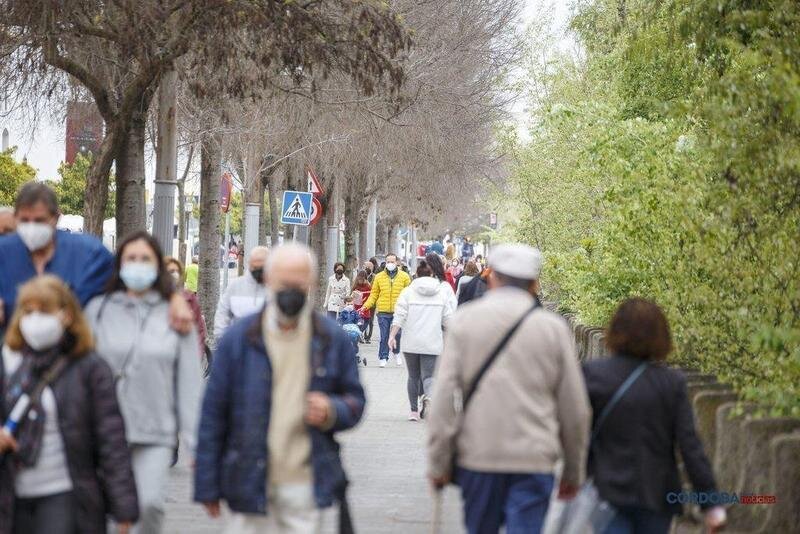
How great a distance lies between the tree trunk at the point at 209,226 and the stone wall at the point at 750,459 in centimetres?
1777

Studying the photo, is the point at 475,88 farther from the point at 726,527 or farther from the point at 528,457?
the point at 528,457

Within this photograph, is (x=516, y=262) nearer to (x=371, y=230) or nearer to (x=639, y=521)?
(x=639, y=521)

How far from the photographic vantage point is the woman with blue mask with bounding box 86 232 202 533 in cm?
714

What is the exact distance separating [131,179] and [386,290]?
925 cm

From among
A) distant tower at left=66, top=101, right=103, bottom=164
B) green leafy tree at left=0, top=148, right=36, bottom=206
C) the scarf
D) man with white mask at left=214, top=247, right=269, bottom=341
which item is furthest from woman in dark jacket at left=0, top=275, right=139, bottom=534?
green leafy tree at left=0, top=148, right=36, bottom=206

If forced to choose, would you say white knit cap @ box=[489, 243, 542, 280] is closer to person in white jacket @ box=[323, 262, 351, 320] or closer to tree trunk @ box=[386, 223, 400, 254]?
person in white jacket @ box=[323, 262, 351, 320]

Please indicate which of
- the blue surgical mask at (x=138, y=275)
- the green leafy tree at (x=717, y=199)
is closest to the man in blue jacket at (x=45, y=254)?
the blue surgical mask at (x=138, y=275)

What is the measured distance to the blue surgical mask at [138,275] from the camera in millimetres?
7156

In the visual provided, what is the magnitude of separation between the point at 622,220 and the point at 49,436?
1018 centimetres

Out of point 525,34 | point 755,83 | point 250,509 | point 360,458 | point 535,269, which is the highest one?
point 525,34

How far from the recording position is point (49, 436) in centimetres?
625

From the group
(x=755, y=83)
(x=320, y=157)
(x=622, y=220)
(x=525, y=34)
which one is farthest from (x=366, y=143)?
(x=755, y=83)

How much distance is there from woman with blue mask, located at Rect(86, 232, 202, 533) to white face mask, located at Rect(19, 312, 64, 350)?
2.76ft

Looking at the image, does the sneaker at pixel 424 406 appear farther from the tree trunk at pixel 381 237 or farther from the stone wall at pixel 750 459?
the tree trunk at pixel 381 237
